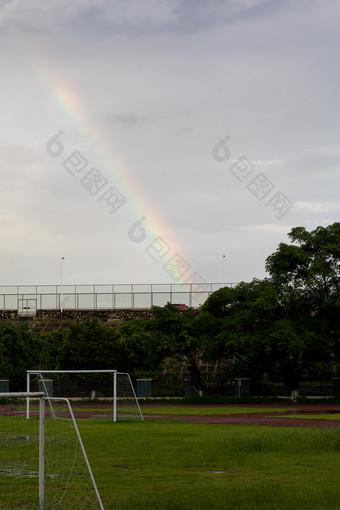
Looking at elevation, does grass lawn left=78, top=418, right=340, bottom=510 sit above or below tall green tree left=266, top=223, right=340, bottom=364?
below

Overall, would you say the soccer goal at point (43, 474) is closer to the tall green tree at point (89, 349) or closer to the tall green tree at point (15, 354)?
the tall green tree at point (15, 354)

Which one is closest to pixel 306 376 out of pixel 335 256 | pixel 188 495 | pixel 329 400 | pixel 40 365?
pixel 329 400

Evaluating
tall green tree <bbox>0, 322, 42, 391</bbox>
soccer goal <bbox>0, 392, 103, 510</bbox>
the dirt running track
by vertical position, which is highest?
tall green tree <bbox>0, 322, 42, 391</bbox>

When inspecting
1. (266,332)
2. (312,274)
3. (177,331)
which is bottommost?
(266,332)

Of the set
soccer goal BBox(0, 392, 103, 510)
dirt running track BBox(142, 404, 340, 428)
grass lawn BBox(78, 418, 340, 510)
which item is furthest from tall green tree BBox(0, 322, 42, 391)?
soccer goal BBox(0, 392, 103, 510)

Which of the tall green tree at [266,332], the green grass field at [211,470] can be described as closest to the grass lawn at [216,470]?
the green grass field at [211,470]

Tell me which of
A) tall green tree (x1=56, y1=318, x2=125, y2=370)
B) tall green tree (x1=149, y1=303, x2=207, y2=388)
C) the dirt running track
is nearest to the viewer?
the dirt running track

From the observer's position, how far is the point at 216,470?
15.7m

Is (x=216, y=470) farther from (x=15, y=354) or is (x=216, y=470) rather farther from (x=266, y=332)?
(x=15, y=354)

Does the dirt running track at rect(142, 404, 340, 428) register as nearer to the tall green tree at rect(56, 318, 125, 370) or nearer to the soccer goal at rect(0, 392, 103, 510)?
the soccer goal at rect(0, 392, 103, 510)

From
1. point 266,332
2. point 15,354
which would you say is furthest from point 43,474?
point 15,354

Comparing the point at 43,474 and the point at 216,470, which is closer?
the point at 43,474

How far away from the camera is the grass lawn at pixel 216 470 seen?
11969 mm

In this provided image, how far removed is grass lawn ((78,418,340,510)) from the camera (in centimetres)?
1197
